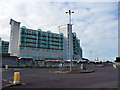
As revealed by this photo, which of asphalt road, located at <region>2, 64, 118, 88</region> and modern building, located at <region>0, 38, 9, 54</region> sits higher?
modern building, located at <region>0, 38, 9, 54</region>

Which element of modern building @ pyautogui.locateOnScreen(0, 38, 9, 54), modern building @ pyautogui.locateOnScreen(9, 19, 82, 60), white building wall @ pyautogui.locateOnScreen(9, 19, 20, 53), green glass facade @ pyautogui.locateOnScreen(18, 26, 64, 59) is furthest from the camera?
modern building @ pyautogui.locateOnScreen(0, 38, 9, 54)

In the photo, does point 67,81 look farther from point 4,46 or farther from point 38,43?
point 4,46

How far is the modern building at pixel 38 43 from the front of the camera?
76812 millimetres

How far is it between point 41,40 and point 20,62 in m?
40.7

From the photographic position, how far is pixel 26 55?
76250 mm

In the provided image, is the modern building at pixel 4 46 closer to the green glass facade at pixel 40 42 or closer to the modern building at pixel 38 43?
the modern building at pixel 38 43

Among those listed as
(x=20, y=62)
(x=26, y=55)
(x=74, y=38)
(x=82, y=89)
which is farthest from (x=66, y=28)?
(x=82, y=89)

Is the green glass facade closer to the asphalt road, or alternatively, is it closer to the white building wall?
the white building wall

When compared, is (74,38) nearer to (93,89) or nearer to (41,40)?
(41,40)

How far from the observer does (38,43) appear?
84.0 metres

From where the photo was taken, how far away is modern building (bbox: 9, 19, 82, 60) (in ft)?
252

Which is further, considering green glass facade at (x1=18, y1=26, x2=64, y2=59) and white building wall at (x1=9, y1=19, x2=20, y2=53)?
white building wall at (x1=9, y1=19, x2=20, y2=53)

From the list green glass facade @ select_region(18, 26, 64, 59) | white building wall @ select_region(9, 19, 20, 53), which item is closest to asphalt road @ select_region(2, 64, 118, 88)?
green glass facade @ select_region(18, 26, 64, 59)

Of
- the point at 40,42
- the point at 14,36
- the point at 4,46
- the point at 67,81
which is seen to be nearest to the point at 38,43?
the point at 40,42
